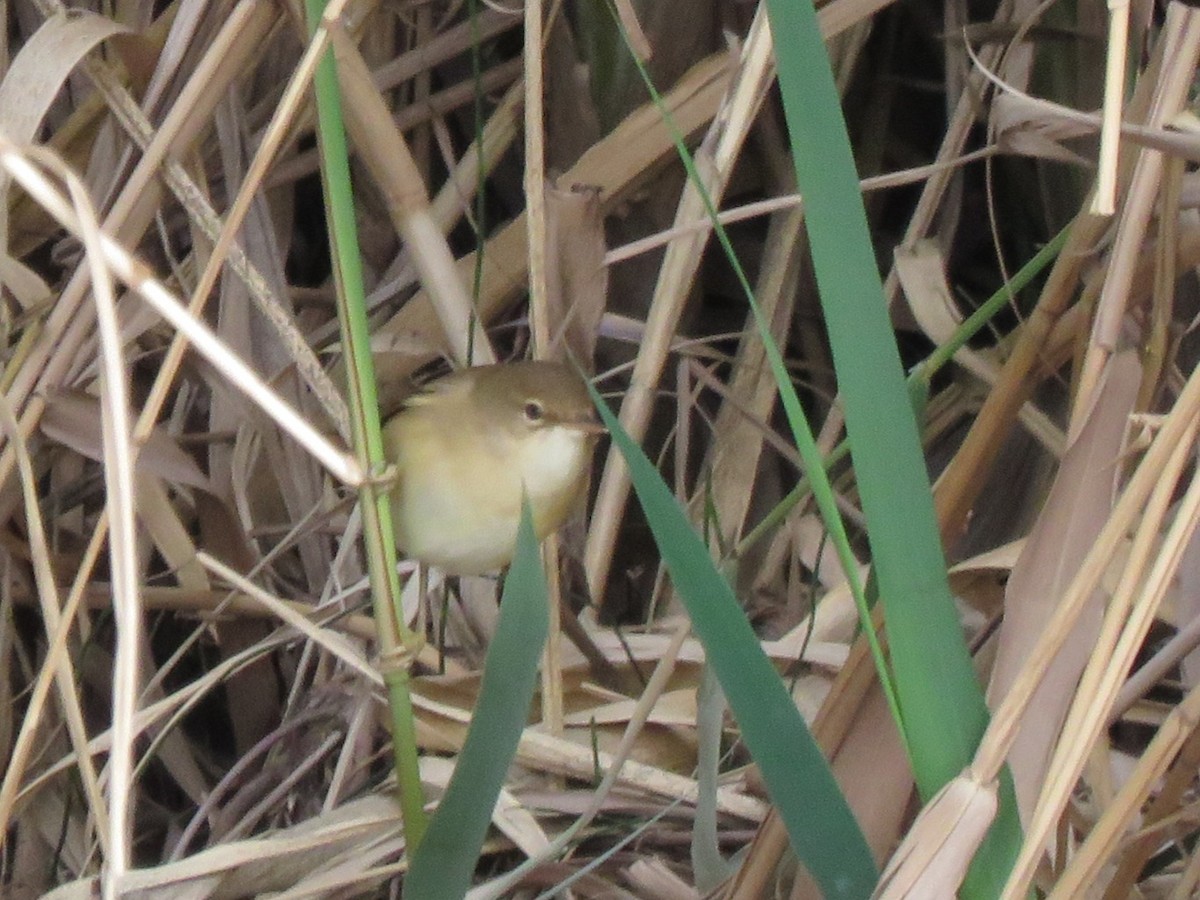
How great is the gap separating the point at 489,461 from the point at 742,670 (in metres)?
0.68

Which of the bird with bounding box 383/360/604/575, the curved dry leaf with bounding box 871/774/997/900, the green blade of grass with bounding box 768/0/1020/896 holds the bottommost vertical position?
the bird with bounding box 383/360/604/575

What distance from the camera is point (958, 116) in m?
1.23

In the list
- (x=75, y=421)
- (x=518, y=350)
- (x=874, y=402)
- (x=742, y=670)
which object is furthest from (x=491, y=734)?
(x=518, y=350)

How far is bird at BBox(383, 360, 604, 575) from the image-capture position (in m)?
1.21

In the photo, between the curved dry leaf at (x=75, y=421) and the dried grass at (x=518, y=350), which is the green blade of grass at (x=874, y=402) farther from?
the curved dry leaf at (x=75, y=421)

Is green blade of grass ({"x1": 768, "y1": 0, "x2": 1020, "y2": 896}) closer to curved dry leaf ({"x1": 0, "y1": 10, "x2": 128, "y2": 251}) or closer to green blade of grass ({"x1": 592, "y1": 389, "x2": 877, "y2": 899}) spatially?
green blade of grass ({"x1": 592, "y1": 389, "x2": 877, "y2": 899})

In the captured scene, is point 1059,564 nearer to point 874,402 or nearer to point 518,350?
point 874,402

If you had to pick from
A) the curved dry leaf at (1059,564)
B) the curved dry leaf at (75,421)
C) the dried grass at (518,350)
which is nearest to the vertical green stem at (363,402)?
the dried grass at (518,350)

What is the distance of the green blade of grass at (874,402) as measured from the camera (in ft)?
1.91

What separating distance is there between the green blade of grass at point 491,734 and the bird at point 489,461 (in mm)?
538

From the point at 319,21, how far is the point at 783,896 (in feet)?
1.73

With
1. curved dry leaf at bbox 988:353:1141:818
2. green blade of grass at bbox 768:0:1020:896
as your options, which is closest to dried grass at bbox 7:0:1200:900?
curved dry leaf at bbox 988:353:1141:818

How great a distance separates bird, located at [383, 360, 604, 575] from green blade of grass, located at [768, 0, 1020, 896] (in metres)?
0.62

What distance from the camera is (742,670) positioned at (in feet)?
2.00
